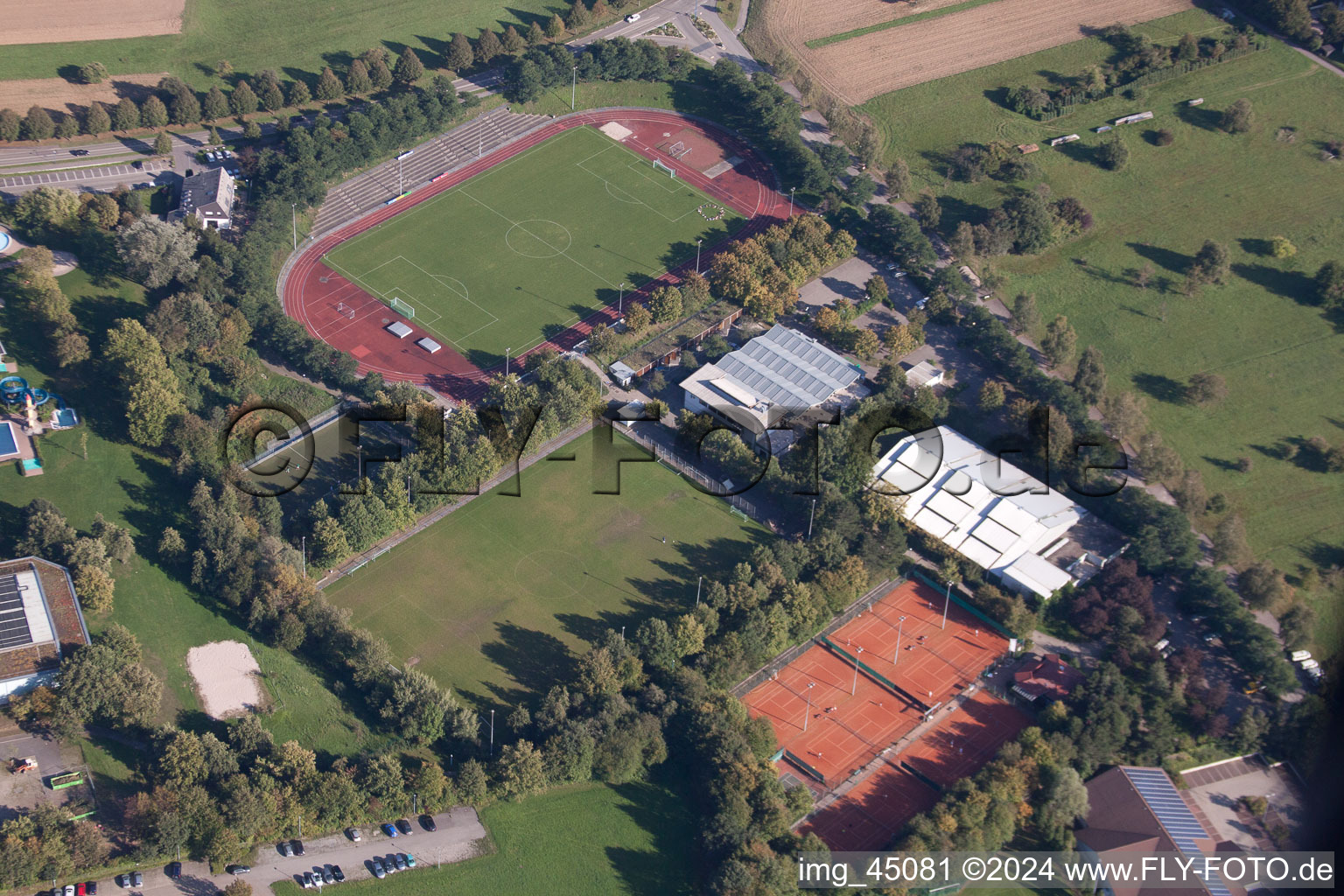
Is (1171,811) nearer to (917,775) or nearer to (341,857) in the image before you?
(917,775)

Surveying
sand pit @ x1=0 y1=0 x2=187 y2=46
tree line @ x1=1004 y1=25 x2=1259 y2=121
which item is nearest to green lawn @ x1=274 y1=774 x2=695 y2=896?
tree line @ x1=1004 y1=25 x2=1259 y2=121

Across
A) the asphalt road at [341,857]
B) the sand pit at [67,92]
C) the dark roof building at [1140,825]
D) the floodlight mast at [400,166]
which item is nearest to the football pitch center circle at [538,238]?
the floodlight mast at [400,166]

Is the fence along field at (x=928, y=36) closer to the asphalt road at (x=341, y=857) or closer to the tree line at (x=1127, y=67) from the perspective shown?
the tree line at (x=1127, y=67)

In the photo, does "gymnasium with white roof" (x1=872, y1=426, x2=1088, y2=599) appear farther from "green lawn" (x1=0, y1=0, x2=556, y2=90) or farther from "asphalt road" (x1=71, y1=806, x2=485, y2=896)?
"green lawn" (x1=0, y1=0, x2=556, y2=90)

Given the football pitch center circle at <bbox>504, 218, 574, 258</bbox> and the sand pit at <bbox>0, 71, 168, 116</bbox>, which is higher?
the sand pit at <bbox>0, 71, 168, 116</bbox>

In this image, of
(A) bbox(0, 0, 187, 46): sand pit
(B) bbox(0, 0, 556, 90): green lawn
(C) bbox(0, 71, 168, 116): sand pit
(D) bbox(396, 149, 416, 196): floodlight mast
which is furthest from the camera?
(A) bbox(0, 0, 187, 46): sand pit

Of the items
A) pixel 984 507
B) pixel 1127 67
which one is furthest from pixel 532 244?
pixel 1127 67
